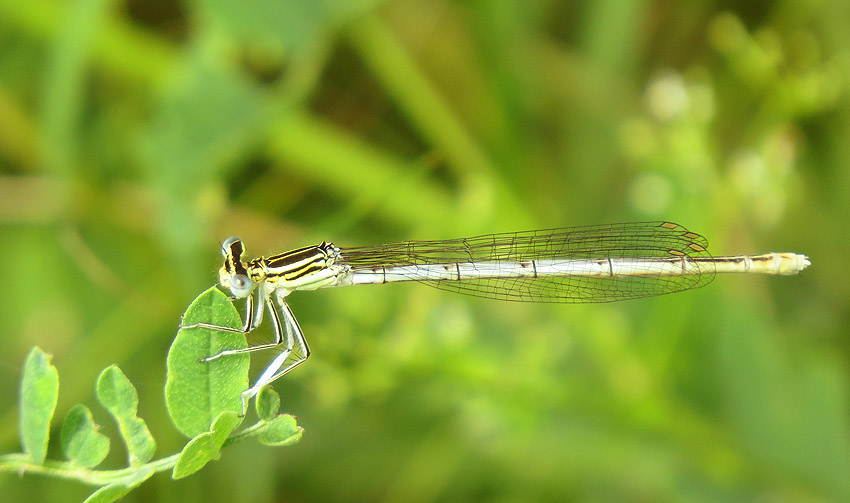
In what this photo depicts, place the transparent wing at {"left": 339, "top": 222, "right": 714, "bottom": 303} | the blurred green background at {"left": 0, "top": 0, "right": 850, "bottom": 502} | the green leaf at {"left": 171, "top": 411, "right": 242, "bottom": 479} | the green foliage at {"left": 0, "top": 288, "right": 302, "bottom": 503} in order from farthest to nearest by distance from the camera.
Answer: the blurred green background at {"left": 0, "top": 0, "right": 850, "bottom": 502}
the transparent wing at {"left": 339, "top": 222, "right": 714, "bottom": 303}
the green foliage at {"left": 0, "top": 288, "right": 302, "bottom": 503}
the green leaf at {"left": 171, "top": 411, "right": 242, "bottom": 479}

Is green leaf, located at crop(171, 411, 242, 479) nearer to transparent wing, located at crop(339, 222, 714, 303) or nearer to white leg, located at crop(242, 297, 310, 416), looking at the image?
white leg, located at crop(242, 297, 310, 416)

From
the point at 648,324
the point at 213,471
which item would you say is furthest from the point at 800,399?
the point at 213,471

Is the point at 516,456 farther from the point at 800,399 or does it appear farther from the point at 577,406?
the point at 800,399

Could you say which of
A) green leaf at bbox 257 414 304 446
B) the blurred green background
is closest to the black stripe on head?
the blurred green background

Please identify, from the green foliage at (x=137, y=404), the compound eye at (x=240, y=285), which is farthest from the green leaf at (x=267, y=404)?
the compound eye at (x=240, y=285)

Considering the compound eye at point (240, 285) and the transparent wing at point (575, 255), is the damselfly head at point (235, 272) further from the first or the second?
the transparent wing at point (575, 255)

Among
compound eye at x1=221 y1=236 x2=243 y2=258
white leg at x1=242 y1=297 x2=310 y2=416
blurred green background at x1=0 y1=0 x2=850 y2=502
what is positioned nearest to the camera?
white leg at x1=242 y1=297 x2=310 y2=416

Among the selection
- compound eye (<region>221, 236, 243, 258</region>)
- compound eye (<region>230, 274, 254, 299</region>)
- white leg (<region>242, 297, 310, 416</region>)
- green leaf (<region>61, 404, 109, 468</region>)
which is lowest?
green leaf (<region>61, 404, 109, 468</region>)
